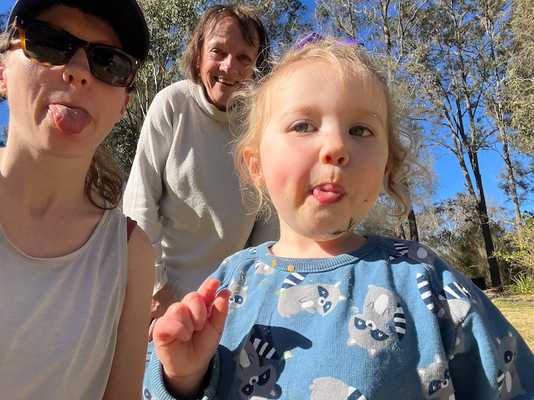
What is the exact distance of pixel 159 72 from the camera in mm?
16453

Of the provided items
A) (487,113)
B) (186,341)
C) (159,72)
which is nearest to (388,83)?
(186,341)

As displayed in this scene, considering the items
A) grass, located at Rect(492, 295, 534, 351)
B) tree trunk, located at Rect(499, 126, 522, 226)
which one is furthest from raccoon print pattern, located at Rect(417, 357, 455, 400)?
tree trunk, located at Rect(499, 126, 522, 226)

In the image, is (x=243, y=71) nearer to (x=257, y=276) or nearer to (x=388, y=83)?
(x=388, y=83)

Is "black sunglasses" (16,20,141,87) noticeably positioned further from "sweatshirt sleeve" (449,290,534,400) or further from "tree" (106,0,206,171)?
"tree" (106,0,206,171)

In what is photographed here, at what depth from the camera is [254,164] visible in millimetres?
1583

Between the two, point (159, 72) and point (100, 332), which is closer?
point (100, 332)

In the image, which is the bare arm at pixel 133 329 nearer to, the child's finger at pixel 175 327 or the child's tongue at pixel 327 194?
the child's finger at pixel 175 327

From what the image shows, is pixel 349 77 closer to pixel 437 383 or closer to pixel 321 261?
pixel 321 261

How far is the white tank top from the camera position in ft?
4.46

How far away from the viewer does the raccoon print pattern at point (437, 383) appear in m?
1.07

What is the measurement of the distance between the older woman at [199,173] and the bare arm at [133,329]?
0.90 metres

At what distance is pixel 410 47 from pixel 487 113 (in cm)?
361

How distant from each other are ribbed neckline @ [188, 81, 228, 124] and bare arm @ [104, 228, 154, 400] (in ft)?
3.67

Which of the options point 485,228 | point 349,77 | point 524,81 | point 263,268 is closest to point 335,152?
point 349,77
